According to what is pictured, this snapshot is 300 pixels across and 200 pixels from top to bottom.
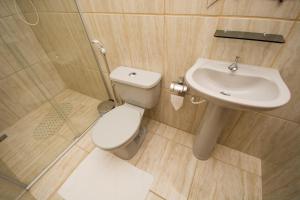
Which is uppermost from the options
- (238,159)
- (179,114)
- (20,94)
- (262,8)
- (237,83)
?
(262,8)

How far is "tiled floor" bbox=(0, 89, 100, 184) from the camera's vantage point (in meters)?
1.33

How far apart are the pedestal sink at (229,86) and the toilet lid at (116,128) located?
0.58m

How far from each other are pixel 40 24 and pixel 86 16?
0.66 meters

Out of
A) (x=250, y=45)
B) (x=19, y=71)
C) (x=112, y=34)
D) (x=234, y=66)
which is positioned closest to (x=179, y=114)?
(x=234, y=66)

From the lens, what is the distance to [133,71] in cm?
126

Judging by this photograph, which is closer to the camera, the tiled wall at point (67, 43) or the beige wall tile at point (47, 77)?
the tiled wall at point (67, 43)

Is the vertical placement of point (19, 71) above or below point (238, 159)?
above

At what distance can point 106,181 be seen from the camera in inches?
47.7

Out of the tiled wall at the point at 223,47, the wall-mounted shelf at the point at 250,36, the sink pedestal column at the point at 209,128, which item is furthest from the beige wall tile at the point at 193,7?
the sink pedestal column at the point at 209,128

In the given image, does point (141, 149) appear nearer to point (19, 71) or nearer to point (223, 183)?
point (223, 183)

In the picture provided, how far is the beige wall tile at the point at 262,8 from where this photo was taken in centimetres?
64

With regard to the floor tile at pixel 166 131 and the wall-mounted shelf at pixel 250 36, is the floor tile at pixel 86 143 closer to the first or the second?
the floor tile at pixel 166 131

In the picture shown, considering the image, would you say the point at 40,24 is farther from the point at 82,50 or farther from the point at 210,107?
the point at 210,107

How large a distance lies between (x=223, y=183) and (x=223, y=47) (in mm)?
1030
